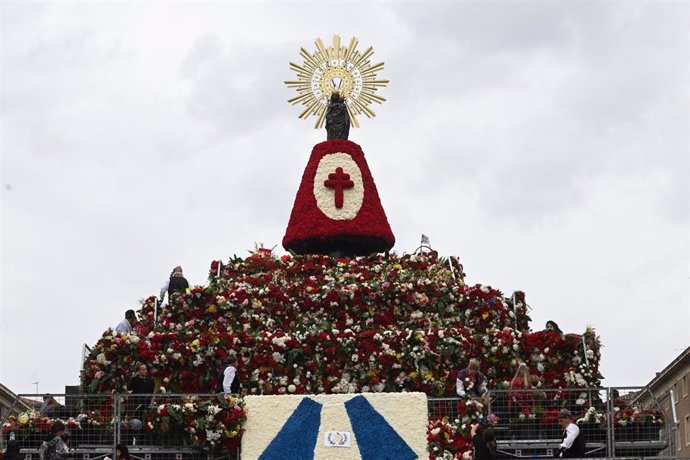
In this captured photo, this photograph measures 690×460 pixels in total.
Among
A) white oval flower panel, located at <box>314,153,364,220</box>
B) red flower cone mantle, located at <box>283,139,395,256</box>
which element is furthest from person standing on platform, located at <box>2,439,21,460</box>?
white oval flower panel, located at <box>314,153,364,220</box>

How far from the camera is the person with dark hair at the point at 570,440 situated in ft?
69.4

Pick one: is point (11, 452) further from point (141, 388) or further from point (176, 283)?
point (176, 283)

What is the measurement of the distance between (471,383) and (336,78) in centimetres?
1521

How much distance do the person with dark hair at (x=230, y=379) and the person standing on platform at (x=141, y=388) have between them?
1.27 meters

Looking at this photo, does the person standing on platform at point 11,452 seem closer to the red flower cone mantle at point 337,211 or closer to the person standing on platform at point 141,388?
the person standing on platform at point 141,388

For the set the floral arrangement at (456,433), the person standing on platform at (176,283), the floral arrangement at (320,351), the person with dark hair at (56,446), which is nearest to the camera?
the person with dark hair at (56,446)

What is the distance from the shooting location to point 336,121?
121 ft

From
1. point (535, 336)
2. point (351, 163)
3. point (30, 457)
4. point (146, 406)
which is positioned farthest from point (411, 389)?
point (351, 163)

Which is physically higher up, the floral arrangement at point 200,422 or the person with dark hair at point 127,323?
the person with dark hair at point 127,323

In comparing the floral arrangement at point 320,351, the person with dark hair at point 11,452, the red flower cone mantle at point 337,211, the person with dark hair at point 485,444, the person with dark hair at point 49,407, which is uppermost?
the red flower cone mantle at point 337,211

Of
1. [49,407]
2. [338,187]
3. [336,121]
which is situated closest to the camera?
[49,407]

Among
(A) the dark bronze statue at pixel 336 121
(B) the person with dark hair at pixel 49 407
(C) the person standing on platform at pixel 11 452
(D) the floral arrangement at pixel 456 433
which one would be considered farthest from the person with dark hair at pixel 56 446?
(A) the dark bronze statue at pixel 336 121

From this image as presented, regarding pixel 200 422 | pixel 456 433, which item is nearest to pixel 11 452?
pixel 200 422

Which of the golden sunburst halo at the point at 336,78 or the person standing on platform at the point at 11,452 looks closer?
the person standing on platform at the point at 11,452
